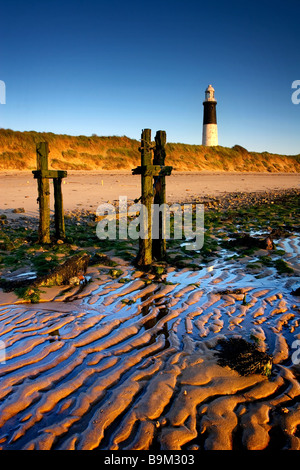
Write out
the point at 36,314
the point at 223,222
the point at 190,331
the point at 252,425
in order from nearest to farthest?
the point at 252,425, the point at 190,331, the point at 36,314, the point at 223,222

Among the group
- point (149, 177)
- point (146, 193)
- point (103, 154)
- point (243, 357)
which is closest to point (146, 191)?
point (146, 193)

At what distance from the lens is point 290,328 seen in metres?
4.41

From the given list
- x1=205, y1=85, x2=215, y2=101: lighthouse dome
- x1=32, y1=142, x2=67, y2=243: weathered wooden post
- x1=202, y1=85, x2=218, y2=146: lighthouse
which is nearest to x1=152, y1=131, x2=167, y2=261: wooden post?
x1=32, y1=142, x2=67, y2=243: weathered wooden post

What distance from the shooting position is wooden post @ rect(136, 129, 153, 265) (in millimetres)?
6452

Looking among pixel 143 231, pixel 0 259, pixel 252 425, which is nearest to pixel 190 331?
pixel 252 425

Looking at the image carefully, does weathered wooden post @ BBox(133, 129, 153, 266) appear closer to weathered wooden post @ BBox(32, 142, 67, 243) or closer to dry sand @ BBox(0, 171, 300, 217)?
weathered wooden post @ BBox(32, 142, 67, 243)

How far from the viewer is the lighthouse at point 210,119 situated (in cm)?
4903

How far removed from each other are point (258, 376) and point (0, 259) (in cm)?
565

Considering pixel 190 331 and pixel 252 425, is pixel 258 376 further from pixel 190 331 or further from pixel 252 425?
pixel 190 331

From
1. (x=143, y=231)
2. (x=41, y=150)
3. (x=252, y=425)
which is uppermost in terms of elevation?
(x=41, y=150)

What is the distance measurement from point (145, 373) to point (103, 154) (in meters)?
→ 31.1

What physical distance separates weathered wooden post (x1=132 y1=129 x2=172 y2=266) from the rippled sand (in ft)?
4.45

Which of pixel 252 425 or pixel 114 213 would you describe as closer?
pixel 252 425

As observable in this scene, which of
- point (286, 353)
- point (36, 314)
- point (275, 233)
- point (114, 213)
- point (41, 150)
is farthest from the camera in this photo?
point (114, 213)
